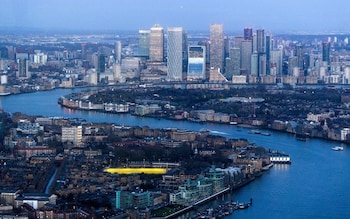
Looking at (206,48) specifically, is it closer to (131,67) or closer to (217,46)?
(217,46)

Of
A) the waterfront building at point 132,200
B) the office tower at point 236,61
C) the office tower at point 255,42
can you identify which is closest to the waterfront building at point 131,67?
the office tower at point 236,61

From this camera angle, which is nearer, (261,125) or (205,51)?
(261,125)

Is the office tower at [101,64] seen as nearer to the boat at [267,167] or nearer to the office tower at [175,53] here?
the office tower at [175,53]

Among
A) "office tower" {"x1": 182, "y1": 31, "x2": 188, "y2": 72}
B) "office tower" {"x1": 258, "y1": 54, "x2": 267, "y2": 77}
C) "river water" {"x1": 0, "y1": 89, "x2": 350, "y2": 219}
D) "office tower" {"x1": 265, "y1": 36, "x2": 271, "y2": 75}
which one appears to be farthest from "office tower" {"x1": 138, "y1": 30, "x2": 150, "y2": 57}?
"river water" {"x1": 0, "y1": 89, "x2": 350, "y2": 219}

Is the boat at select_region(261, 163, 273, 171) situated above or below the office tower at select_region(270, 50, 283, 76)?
below

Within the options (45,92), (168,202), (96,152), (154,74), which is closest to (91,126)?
(96,152)

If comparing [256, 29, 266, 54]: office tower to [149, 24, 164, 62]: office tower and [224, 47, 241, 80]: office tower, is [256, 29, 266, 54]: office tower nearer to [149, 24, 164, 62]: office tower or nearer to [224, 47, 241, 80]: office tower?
[224, 47, 241, 80]: office tower

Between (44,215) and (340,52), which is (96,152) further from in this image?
(340,52)
